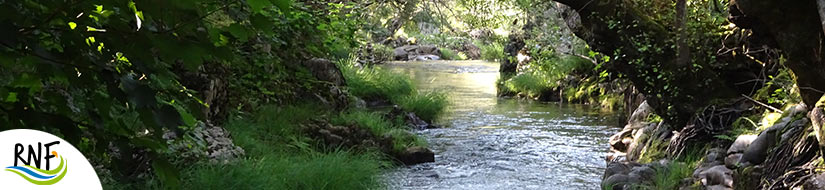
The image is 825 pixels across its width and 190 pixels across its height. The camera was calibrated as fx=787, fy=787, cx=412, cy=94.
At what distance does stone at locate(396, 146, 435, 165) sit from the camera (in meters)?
8.64

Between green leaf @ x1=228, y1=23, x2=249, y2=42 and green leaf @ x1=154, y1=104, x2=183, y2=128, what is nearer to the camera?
green leaf @ x1=154, y1=104, x2=183, y2=128

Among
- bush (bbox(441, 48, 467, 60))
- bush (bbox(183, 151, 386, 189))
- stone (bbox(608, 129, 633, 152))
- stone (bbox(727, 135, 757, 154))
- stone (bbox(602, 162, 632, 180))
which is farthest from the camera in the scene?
bush (bbox(441, 48, 467, 60))

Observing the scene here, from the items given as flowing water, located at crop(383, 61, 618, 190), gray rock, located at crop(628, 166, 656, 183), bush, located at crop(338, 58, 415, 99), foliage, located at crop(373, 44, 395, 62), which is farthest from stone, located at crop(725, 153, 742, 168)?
foliage, located at crop(373, 44, 395, 62)

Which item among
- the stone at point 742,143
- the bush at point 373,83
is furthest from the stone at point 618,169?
the bush at point 373,83

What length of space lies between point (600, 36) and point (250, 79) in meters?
3.34

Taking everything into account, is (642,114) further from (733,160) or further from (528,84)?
(528,84)

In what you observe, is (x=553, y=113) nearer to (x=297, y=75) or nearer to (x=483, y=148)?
(x=483, y=148)

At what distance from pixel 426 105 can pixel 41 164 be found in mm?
11453

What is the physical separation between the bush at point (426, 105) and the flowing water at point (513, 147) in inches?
8.7

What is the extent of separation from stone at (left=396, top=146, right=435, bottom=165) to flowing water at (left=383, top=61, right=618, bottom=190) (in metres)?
0.14

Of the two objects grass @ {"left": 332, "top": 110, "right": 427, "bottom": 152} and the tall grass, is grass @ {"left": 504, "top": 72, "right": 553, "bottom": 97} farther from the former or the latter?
the tall grass

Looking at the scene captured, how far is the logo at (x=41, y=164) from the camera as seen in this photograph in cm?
140

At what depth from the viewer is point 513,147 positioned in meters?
9.81

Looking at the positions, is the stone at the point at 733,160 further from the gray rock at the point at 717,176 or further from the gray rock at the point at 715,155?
the gray rock at the point at 715,155
